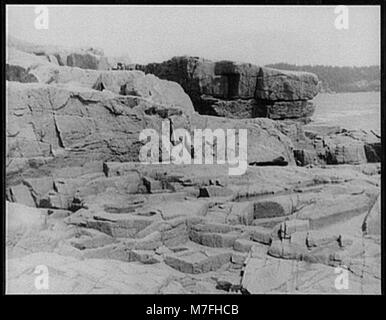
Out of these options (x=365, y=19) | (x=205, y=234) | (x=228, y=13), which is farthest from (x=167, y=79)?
(x=365, y=19)

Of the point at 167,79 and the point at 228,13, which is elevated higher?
the point at 228,13

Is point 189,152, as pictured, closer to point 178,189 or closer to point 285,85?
point 178,189

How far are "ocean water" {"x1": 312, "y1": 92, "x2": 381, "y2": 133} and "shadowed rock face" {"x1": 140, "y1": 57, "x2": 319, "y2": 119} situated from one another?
2.4 inches

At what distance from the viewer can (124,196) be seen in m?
2.81

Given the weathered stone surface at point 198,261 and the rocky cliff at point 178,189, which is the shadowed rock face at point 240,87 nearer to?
the rocky cliff at point 178,189

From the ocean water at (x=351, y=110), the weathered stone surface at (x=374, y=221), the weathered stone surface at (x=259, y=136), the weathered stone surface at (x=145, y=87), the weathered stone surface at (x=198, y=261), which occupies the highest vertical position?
the weathered stone surface at (x=145, y=87)

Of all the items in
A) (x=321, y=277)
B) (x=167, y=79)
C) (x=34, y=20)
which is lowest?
(x=321, y=277)

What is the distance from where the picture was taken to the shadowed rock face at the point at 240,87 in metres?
2.83

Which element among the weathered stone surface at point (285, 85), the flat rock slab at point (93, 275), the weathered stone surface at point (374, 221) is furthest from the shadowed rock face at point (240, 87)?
the flat rock slab at point (93, 275)

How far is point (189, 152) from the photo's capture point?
282cm

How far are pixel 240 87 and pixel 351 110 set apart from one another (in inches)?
22.2
